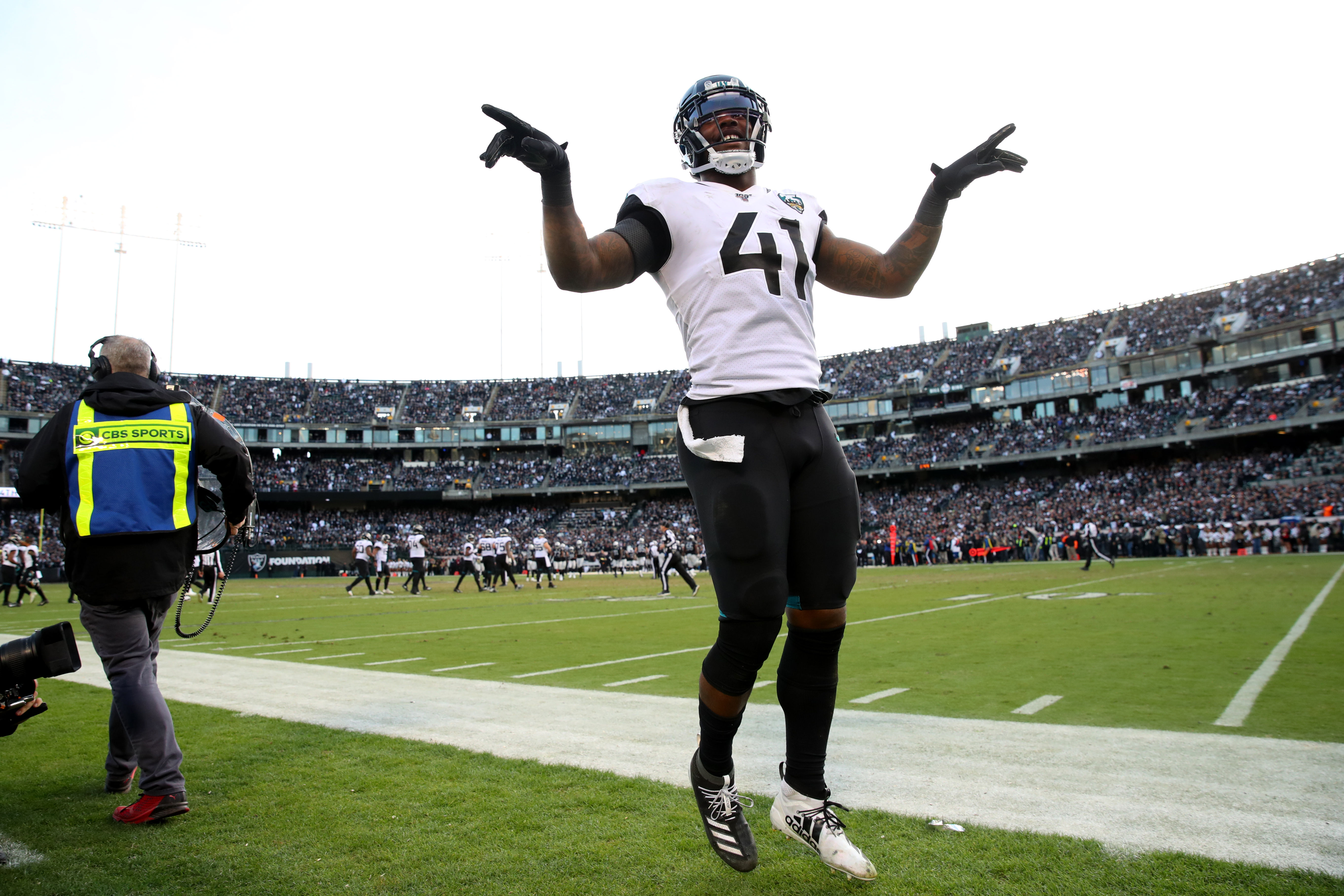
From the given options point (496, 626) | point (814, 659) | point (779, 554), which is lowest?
point (496, 626)

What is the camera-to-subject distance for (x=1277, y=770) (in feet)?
9.89

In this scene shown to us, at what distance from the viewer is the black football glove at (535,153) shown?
7.24ft

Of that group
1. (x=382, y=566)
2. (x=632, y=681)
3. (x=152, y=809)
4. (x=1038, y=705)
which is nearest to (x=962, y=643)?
(x=1038, y=705)

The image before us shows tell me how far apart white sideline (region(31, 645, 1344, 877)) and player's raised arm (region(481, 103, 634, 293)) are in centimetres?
192

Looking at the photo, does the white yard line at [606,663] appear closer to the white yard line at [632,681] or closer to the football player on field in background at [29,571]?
the white yard line at [632,681]

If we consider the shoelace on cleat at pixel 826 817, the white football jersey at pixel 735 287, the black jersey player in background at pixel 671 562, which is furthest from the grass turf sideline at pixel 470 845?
the black jersey player in background at pixel 671 562

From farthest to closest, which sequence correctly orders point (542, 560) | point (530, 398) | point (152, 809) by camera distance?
point (530, 398) < point (542, 560) < point (152, 809)

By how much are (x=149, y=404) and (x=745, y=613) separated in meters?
2.61

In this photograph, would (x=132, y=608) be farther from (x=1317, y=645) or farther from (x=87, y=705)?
(x=1317, y=645)

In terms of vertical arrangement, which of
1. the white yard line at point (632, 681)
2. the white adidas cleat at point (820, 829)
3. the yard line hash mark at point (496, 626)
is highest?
the white adidas cleat at point (820, 829)

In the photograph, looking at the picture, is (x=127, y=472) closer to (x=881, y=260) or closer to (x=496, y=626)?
(x=881, y=260)

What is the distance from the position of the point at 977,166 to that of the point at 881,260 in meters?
0.45

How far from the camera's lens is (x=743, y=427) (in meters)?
2.41

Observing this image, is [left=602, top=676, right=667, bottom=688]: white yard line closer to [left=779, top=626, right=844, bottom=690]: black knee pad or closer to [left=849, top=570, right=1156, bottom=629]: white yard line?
[left=849, top=570, right=1156, bottom=629]: white yard line
